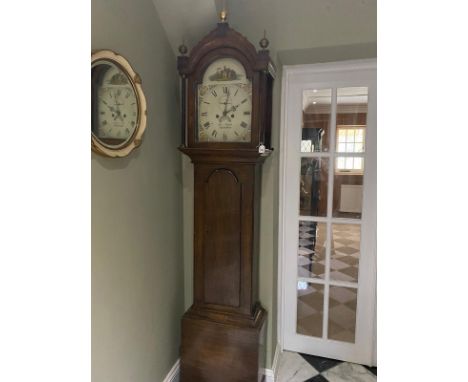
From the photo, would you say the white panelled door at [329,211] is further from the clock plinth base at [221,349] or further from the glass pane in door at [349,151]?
the clock plinth base at [221,349]

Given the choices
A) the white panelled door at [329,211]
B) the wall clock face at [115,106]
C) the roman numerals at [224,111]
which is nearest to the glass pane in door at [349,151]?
the white panelled door at [329,211]

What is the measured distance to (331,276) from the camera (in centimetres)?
197

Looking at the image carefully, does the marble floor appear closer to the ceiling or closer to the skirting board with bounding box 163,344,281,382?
the skirting board with bounding box 163,344,281,382

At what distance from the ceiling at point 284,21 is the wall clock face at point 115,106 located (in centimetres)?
54

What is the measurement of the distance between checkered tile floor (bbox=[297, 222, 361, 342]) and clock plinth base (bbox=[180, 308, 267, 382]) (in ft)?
1.75

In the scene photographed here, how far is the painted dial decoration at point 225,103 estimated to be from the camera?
4.68ft

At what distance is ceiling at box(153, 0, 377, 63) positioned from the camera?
148 centimetres

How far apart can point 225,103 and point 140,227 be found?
71 cm

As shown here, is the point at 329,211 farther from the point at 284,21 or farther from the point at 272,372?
the point at 284,21

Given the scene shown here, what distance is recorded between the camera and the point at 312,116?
187cm

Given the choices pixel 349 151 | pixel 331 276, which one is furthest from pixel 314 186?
pixel 331 276
